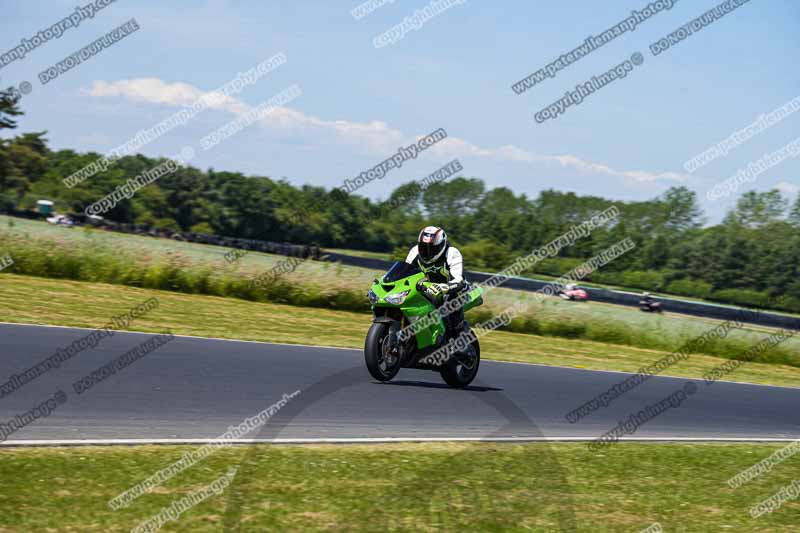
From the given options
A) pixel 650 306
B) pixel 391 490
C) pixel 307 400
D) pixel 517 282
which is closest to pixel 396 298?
pixel 307 400

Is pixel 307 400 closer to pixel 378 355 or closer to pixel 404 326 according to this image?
pixel 378 355

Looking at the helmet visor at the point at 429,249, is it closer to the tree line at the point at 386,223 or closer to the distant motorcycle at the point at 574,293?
the distant motorcycle at the point at 574,293

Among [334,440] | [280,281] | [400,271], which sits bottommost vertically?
[334,440]

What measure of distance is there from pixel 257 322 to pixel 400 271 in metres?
7.55

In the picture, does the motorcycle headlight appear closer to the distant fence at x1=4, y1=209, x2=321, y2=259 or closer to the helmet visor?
the helmet visor

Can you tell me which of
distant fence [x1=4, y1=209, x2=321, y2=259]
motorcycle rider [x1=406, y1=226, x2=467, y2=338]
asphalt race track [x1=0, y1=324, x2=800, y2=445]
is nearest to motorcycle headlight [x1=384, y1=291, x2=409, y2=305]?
motorcycle rider [x1=406, y1=226, x2=467, y2=338]

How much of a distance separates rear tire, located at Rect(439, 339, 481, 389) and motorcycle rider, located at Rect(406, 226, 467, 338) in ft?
1.49

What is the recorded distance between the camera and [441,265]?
11320 mm

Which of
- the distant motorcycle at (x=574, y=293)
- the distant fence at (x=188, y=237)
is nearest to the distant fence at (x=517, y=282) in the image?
the distant fence at (x=188, y=237)

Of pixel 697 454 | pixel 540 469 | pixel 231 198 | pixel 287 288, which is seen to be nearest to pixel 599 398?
pixel 697 454

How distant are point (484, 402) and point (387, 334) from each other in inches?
63.2

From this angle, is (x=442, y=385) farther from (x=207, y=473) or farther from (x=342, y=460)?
(x=207, y=473)

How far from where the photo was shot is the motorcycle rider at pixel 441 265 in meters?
11.0

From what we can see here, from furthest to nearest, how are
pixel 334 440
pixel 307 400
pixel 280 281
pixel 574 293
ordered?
pixel 574 293 → pixel 280 281 → pixel 307 400 → pixel 334 440
